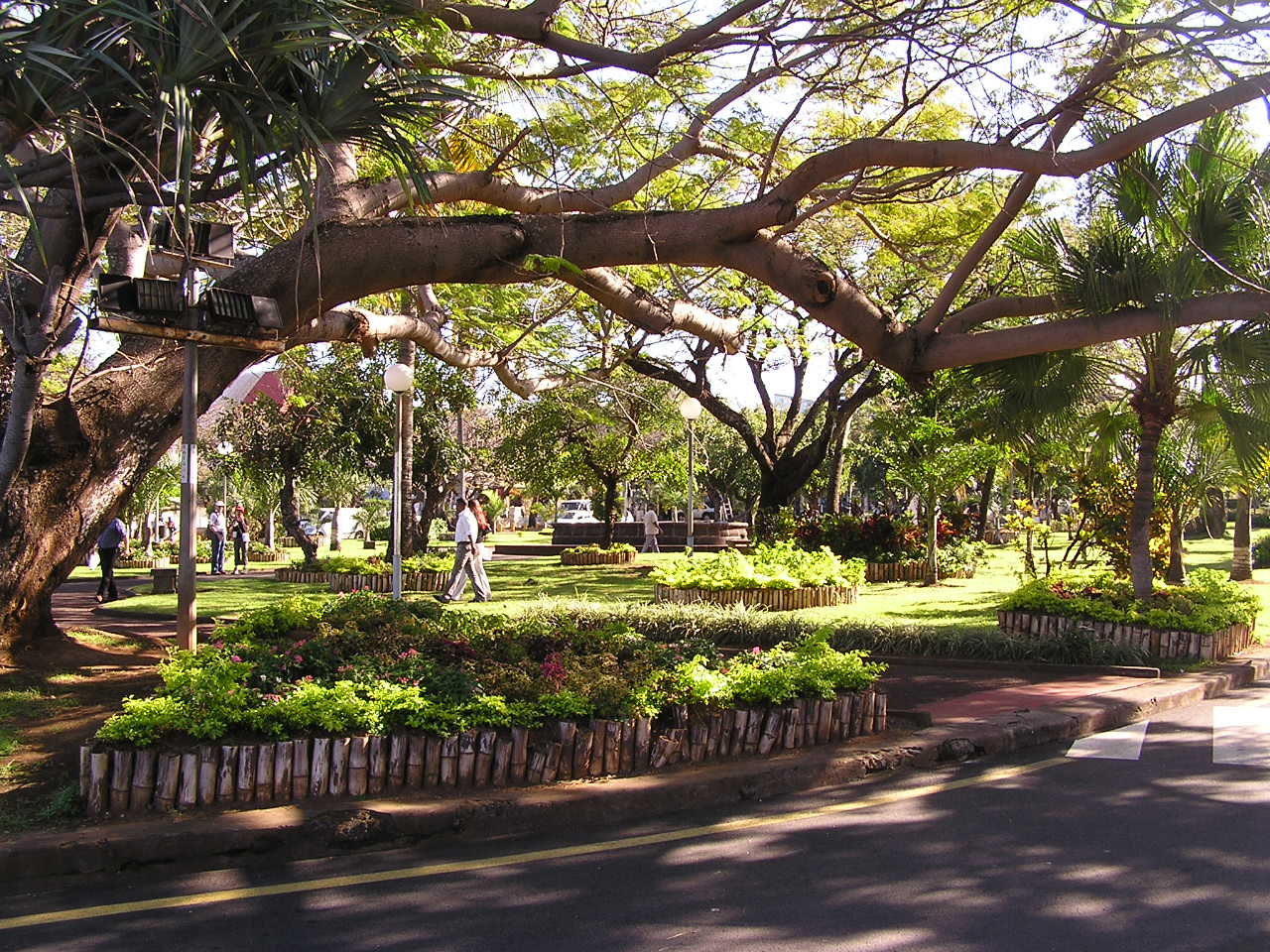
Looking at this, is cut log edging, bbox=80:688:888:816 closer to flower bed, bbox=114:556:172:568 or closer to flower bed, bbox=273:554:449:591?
flower bed, bbox=273:554:449:591

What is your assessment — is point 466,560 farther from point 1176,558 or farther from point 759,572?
point 1176,558

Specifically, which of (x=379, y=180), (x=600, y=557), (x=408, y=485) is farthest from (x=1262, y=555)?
(x=379, y=180)

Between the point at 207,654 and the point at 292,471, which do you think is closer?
the point at 207,654

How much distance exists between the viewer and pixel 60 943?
410 cm

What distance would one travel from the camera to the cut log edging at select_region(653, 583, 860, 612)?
629 inches

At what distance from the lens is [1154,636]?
457 inches

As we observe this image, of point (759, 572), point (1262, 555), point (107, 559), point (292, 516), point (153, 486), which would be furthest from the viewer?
point (153, 486)

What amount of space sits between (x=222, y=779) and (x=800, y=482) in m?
22.3

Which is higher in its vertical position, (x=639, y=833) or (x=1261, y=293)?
(x=1261, y=293)

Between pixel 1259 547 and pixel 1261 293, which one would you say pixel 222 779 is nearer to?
pixel 1261 293

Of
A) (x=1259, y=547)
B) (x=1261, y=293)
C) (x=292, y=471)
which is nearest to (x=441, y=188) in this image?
(x=1261, y=293)

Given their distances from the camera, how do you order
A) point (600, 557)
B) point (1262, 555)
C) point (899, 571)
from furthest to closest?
point (600, 557) < point (1262, 555) < point (899, 571)

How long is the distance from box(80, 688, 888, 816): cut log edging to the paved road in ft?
1.85

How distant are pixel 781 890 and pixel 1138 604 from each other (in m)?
9.06
